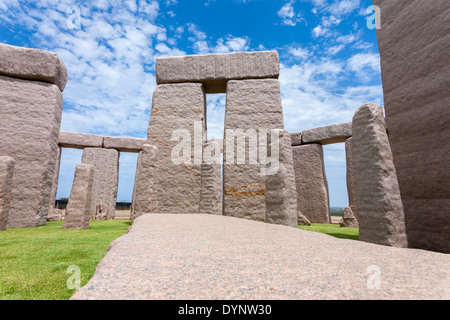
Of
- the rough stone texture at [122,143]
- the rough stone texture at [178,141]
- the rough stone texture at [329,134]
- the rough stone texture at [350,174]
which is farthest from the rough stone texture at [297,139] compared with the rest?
the rough stone texture at [122,143]

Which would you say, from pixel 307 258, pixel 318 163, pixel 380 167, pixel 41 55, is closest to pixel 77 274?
pixel 307 258

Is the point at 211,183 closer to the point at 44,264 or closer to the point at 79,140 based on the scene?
the point at 44,264

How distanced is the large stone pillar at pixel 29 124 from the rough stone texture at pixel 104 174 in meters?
4.52

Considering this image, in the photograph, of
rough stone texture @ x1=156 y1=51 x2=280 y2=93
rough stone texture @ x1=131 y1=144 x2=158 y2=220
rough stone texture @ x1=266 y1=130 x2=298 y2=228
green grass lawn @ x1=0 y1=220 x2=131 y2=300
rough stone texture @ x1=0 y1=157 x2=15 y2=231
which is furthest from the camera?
rough stone texture @ x1=156 y1=51 x2=280 y2=93

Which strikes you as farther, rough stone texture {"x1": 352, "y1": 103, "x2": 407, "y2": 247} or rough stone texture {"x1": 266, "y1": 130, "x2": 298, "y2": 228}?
rough stone texture {"x1": 266, "y1": 130, "x2": 298, "y2": 228}

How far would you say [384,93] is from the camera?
3584 mm

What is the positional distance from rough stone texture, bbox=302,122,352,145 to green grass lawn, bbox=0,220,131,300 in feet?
25.4

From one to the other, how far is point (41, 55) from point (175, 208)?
4.60 metres

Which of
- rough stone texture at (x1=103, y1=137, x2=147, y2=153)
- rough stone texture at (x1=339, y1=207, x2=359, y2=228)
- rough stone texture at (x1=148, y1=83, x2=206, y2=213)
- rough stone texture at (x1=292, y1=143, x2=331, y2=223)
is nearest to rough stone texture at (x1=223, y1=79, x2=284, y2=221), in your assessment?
rough stone texture at (x1=148, y1=83, x2=206, y2=213)

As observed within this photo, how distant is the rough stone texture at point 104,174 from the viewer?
10219mm

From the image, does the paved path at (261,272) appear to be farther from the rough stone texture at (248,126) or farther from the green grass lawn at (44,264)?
the rough stone texture at (248,126)

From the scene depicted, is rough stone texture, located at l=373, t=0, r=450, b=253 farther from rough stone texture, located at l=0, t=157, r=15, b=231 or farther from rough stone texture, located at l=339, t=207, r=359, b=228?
rough stone texture, located at l=0, t=157, r=15, b=231

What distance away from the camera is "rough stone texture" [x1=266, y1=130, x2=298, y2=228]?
12.5 ft

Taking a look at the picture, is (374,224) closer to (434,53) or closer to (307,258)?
(307,258)
